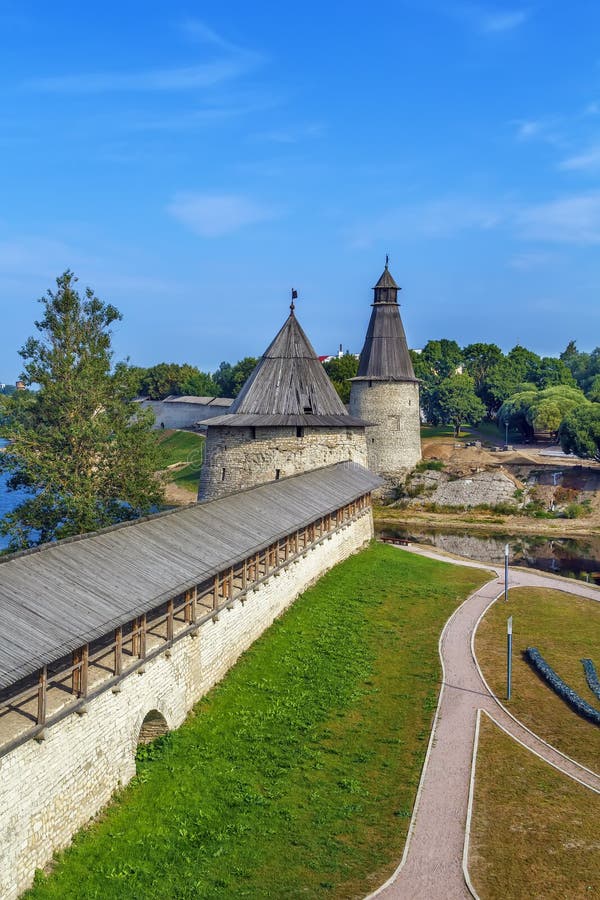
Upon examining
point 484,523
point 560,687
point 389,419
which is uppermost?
point 389,419

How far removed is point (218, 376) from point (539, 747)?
371ft

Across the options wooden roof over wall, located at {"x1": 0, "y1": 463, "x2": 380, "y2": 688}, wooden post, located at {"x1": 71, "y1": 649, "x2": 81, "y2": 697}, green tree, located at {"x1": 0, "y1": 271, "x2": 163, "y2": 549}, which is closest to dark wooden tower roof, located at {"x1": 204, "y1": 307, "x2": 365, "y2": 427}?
green tree, located at {"x1": 0, "y1": 271, "x2": 163, "y2": 549}

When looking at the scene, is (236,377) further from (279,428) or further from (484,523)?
(279,428)

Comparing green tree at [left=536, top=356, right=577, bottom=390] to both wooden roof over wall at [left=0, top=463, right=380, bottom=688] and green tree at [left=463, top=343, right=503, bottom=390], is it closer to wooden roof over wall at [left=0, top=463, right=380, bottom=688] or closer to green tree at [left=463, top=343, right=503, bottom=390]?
green tree at [left=463, top=343, right=503, bottom=390]

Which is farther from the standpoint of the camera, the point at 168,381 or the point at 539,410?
the point at 168,381

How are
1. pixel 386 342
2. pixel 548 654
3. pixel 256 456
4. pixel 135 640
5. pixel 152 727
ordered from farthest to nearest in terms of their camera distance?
pixel 386 342 → pixel 256 456 → pixel 548 654 → pixel 152 727 → pixel 135 640

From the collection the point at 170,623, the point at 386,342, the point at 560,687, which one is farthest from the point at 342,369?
the point at 170,623

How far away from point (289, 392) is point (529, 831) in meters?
22.2

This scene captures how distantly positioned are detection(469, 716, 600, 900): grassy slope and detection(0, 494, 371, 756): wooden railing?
222 inches

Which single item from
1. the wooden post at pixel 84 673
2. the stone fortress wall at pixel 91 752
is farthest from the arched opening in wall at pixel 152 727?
the wooden post at pixel 84 673

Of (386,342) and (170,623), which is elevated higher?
(386,342)

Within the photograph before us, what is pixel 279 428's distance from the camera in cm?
3234

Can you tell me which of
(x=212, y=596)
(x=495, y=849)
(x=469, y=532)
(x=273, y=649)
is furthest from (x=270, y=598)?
(x=469, y=532)

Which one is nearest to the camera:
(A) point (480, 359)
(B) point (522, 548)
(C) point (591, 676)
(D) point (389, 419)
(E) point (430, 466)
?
(C) point (591, 676)
